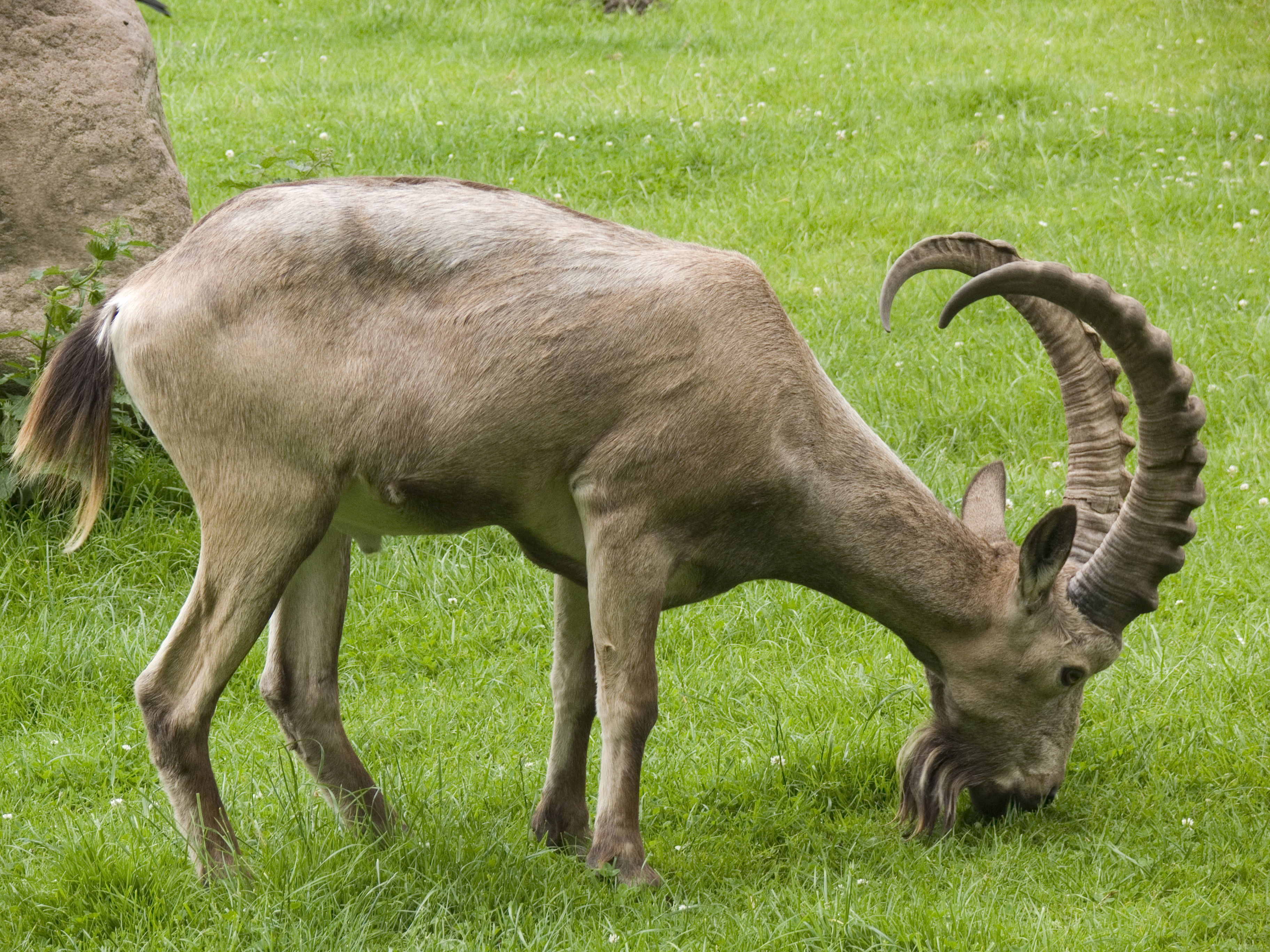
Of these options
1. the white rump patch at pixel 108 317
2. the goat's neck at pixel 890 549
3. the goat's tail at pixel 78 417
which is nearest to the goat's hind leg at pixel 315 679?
the goat's tail at pixel 78 417

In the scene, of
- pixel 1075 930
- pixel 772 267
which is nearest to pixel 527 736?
pixel 1075 930

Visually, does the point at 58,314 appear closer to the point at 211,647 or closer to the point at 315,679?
the point at 315,679

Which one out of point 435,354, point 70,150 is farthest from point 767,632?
point 70,150

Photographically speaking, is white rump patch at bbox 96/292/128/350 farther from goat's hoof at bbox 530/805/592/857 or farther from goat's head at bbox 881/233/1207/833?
goat's head at bbox 881/233/1207/833

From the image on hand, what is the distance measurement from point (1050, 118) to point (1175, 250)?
2.31m

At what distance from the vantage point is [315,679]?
4609 millimetres

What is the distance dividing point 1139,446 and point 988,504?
0.70m

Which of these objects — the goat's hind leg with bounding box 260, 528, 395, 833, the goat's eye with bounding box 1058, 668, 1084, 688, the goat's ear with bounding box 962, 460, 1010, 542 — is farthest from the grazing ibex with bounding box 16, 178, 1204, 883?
the goat's ear with bounding box 962, 460, 1010, 542

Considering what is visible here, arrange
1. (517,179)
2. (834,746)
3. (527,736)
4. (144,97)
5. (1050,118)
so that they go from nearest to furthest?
(834,746), (527,736), (144,97), (517,179), (1050,118)

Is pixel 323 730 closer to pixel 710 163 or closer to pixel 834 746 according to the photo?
pixel 834 746

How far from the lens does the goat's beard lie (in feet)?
15.1

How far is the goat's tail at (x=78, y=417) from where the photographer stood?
415cm

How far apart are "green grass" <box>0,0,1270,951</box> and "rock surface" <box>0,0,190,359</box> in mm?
1161

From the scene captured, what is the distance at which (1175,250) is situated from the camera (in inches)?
362
